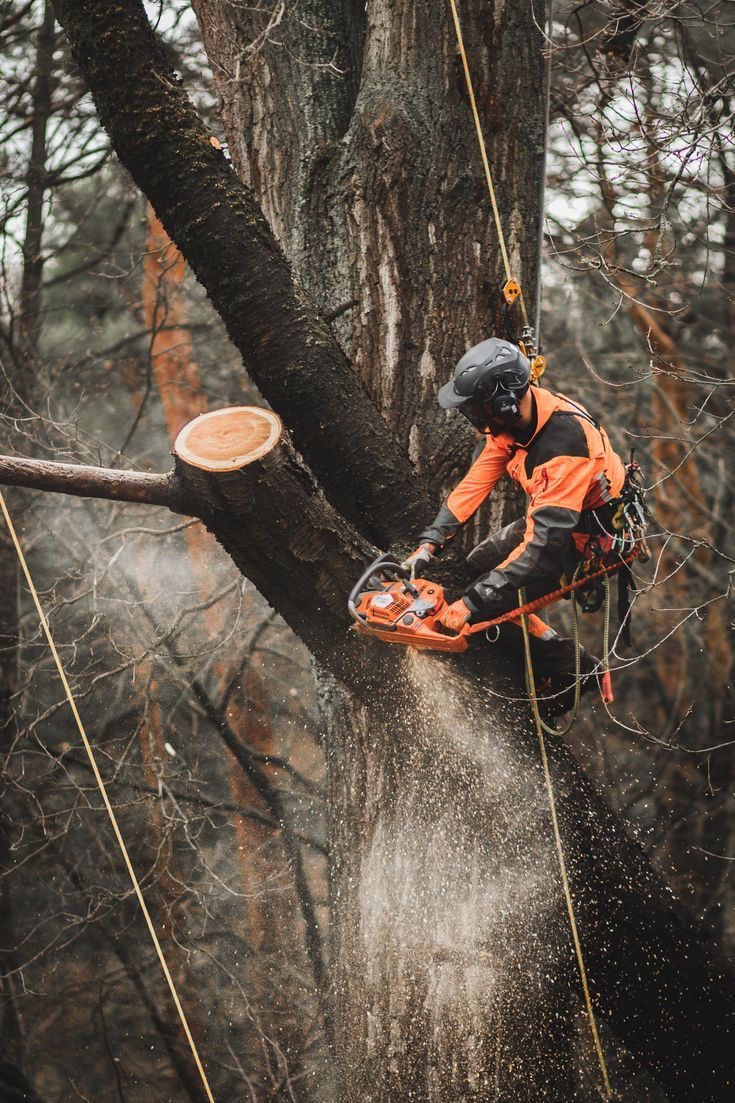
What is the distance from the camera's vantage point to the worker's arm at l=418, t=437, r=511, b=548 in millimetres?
3621

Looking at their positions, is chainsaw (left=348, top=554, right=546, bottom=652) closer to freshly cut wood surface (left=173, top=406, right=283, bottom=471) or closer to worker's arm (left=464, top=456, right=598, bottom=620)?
worker's arm (left=464, top=456, right=598, bottom=620)

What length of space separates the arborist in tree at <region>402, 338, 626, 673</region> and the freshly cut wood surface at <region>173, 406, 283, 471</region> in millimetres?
676

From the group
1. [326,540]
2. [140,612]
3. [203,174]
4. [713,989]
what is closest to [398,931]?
[713,989]

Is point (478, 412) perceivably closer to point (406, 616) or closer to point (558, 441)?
point (558, 441)

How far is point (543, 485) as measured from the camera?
3.42 metres

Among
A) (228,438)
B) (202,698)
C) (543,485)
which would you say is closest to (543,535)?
(543,485)

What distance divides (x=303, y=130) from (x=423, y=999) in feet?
11.4

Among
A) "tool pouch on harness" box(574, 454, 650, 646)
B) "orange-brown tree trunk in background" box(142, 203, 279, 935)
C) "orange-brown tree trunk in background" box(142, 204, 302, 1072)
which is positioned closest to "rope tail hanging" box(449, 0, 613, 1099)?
"tool pouch on harness" box(574, 454, 650, 646)

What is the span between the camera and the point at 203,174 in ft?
10.5

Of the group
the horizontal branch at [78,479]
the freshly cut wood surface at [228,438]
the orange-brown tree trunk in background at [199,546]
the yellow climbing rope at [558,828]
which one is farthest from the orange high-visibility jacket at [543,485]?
the orange-brown tree trunk in background at [199,546]

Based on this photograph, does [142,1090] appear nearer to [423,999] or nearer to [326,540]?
[423,999]

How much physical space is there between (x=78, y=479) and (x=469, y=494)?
55.7 inches

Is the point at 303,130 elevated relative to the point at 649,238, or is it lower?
elevated

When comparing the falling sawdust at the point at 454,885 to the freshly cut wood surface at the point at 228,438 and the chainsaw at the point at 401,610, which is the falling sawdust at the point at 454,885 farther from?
the freshly cut wood surface at the point at 228,438
